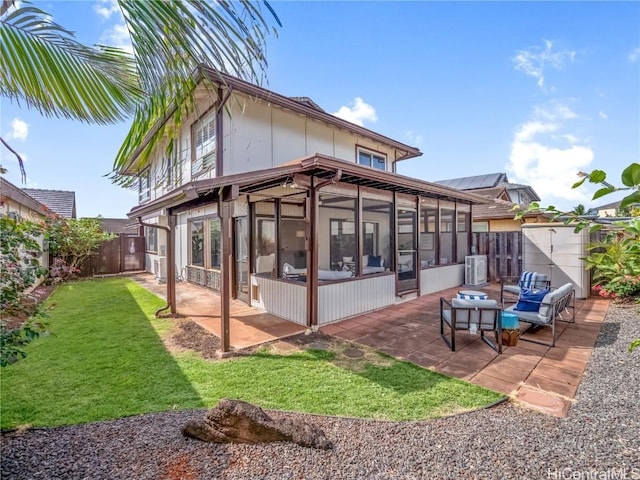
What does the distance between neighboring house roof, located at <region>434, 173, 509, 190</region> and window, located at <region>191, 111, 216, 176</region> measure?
72.0 feet

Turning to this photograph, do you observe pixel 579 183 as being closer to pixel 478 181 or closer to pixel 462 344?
pixel 462 344

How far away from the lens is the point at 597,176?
106 cm

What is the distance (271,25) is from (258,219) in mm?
Result: 6187

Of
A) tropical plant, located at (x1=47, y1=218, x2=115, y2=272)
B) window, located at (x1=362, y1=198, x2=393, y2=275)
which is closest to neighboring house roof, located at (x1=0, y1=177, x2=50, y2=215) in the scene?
tropical plant, located at (x1=47, y1=218, x2=115, y2=272)

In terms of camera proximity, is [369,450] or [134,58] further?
[369,450]

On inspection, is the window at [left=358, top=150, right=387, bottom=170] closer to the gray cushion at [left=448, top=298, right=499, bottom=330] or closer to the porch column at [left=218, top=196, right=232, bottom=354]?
the porch column at [left=218, top=196, right=232, bottom=354]

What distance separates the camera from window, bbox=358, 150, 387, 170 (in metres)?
12.1

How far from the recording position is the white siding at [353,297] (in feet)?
21.4

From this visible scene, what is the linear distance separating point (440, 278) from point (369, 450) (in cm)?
828

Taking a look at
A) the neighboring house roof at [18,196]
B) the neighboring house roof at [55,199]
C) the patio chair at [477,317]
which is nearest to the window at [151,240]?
the neighboring house roof at [55,199]

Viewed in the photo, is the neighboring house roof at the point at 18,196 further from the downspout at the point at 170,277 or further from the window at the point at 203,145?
the window at the point at 203,145

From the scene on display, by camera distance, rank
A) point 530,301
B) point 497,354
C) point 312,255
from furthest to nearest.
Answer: point 312,255 → point 530,301 → point 497,354

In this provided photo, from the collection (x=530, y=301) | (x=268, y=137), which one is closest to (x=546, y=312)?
(x=530, y=301)

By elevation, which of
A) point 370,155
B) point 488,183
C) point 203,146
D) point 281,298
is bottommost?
point 281,298
